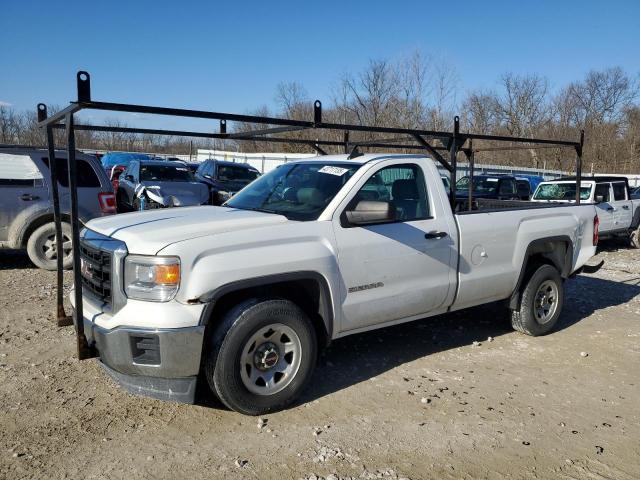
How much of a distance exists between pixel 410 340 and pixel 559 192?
888 cm

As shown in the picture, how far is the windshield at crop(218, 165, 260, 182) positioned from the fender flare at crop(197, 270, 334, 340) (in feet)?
43.0

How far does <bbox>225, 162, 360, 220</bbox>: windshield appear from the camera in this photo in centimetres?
431

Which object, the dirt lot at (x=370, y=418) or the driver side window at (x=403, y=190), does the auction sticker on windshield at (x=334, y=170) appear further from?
the dirt lot at (x=370, y=418)

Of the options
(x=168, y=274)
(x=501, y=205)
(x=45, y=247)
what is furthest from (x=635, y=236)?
(x=168, y=274)

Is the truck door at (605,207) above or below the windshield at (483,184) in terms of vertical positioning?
below

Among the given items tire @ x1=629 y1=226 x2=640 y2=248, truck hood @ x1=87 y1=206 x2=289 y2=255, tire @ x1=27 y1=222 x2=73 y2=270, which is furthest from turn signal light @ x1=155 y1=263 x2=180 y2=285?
tire @ x1=629 y1=226 x2=640 y2=248

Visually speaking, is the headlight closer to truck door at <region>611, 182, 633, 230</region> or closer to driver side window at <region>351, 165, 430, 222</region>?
driver side window at <region>351, 165, 430, 222</region>

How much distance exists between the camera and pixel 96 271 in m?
3.77

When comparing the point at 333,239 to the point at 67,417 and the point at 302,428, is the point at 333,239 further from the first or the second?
the point at 67,417

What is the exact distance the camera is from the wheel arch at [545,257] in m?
5.59

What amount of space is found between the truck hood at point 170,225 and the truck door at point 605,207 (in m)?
10.5

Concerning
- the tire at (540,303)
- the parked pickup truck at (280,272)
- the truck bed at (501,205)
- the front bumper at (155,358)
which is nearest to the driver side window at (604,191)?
the truck bed at (501,205)

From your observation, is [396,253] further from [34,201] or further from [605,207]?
[605,207]

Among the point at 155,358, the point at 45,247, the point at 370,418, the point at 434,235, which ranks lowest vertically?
the point at 370,418
